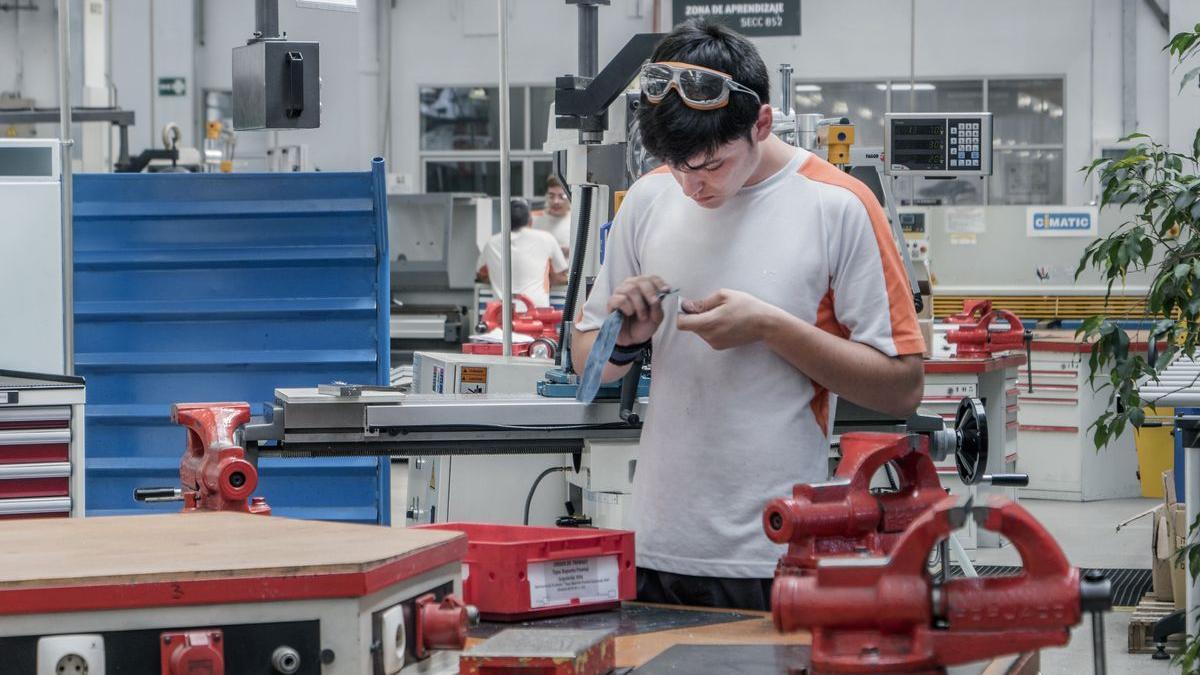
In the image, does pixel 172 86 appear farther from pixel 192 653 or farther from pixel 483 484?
pixel 192 653

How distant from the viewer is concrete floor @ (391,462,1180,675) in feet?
13.1

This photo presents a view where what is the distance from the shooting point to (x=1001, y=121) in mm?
11445

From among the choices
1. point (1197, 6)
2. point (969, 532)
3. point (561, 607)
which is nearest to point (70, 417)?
point (561, 607)

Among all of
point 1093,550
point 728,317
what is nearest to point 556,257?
point 1093,550

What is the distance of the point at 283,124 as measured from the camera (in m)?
2.60

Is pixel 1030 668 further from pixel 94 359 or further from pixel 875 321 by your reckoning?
pixel 94 359

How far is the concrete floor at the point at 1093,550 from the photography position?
13.1 ft

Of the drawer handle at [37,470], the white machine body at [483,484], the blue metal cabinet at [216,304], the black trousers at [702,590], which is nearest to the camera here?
the black trousers at [702,590]

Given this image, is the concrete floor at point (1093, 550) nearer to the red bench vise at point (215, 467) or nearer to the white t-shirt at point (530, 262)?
the white t-shirt at point (530, 262)

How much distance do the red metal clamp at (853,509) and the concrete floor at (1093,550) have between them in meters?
2.36

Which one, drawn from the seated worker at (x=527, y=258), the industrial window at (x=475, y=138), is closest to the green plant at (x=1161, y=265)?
the seated worker at (x=527, y=258)

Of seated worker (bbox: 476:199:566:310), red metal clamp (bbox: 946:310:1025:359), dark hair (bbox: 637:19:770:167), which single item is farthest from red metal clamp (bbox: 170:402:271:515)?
seated worker (bbox: 476:199:566:310)

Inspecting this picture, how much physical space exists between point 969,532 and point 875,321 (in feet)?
12.5

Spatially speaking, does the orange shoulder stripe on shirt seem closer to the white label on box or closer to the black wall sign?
the white label on box
